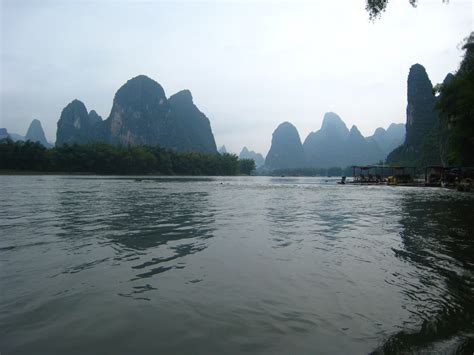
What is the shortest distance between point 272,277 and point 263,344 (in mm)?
2015

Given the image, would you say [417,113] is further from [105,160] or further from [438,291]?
[438,291]

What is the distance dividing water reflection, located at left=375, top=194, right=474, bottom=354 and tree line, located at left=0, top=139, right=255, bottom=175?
81476mm

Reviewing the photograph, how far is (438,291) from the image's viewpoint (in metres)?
4.31

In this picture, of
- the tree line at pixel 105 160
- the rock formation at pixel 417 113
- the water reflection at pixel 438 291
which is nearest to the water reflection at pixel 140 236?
the water reflection at pixel 438 291

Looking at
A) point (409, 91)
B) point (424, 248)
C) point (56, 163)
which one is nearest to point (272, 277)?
point (424, 248)

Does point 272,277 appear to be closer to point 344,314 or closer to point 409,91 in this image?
point 344,314

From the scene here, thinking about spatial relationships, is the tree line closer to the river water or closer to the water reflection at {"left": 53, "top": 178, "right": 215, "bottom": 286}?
the water reflection at {"left": 53, "top": 178, "right": 215, "bottom": 286}

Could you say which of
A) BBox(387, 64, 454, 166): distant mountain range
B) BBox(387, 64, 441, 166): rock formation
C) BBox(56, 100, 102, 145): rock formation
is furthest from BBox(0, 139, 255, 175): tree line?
BBox(56, 100, 102, 145): rock formation

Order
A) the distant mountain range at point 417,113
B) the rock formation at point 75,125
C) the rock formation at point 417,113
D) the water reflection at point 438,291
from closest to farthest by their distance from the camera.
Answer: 1. the water reflection at point 438,291
2. the distant mountain range at point 417,113
3. the rock formation at point 417,113
4. the rock formation at point 75,125

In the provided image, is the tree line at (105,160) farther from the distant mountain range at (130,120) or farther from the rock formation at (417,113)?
the distant mountain range at (130,120)

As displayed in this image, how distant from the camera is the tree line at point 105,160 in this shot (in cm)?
7100

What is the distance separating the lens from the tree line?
7100cm

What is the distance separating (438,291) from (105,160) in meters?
91.8

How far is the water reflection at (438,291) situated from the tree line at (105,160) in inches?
3208
